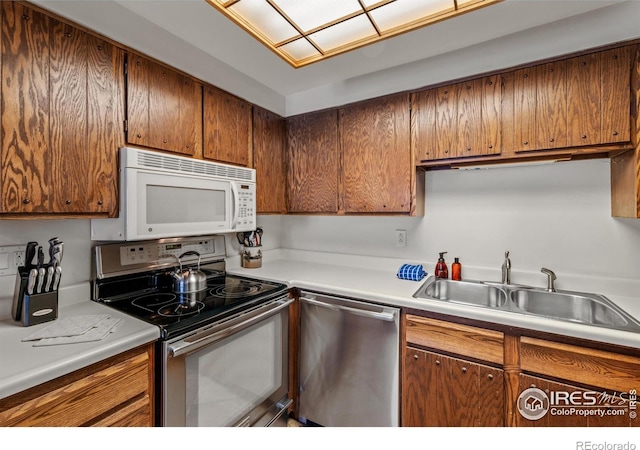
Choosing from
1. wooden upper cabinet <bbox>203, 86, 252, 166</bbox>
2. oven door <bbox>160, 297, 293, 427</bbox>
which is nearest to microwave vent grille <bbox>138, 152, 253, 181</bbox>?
wooden upper cabinet <bbox>203, 86, 252, 166</bbox>

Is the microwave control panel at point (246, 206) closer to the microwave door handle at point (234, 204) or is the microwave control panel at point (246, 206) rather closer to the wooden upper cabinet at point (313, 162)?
the microwave door handle at point (234, 204)

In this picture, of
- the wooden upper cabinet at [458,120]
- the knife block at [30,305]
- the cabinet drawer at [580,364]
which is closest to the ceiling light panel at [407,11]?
the wooden upper cabinet at [458,120]

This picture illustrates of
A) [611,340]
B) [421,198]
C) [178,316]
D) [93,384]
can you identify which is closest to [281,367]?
[178,316]

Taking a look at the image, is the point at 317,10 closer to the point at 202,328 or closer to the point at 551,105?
the point at 551,105

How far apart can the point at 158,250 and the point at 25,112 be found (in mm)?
895

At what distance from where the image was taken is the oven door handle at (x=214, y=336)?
1.23 metres

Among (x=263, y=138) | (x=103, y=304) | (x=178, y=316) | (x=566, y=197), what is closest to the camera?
(x=178, y=316)

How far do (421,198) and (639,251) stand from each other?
1130 mm

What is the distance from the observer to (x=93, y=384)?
40.5 inches

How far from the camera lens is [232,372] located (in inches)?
58.4

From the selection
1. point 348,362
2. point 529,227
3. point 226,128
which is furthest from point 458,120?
point 348,362

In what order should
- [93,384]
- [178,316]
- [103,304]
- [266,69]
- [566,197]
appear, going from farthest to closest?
1. [266,69]
2. [566,197]
3. [103,304]
4. [178,316]
5. [93,384]

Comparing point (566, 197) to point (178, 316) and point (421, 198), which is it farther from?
point (178, 316)

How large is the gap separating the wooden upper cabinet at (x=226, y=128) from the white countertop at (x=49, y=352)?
105cm
